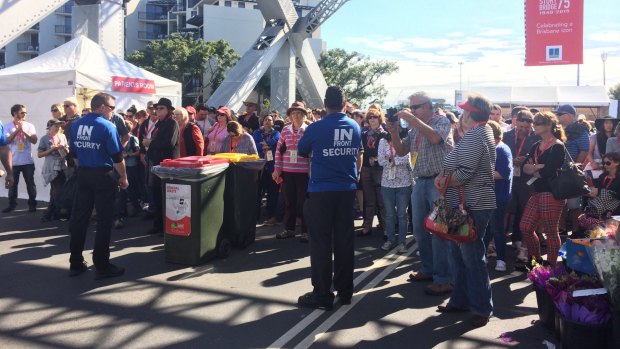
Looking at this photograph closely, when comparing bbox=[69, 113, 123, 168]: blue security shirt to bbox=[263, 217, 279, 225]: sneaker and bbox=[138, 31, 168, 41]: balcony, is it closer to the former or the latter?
bbox=[263, 217, 279, 225]: sneaker

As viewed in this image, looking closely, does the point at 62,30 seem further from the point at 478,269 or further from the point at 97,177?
the point at 478,269

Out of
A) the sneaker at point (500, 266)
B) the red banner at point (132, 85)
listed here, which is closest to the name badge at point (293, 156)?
the sneaker at point (500, 266)

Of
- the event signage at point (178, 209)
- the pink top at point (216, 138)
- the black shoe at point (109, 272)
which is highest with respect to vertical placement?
the pink top at point (216, 138)

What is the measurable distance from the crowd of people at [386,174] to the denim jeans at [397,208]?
2 cm

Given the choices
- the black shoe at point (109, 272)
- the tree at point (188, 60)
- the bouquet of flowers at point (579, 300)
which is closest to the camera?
the bouquet of flowers at point (579, 300)

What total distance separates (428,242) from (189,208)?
2.83 m

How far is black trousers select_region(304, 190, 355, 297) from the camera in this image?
4.99 metres

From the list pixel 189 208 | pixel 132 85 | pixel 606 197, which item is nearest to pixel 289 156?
pixel 189 208

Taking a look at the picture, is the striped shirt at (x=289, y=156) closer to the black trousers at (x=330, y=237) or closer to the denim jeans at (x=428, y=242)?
the denim jeans at (x=428, y=242)

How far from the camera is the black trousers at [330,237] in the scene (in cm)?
499

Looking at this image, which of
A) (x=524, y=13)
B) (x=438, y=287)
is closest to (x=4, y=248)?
(x=438, y=287)

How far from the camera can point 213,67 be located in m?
52.4

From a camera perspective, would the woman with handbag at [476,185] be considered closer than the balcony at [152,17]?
Yes

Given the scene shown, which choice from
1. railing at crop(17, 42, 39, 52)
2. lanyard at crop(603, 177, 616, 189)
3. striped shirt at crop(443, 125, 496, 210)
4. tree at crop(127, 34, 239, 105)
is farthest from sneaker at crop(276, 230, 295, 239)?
railing at crop(17, 42, 39, 52)
